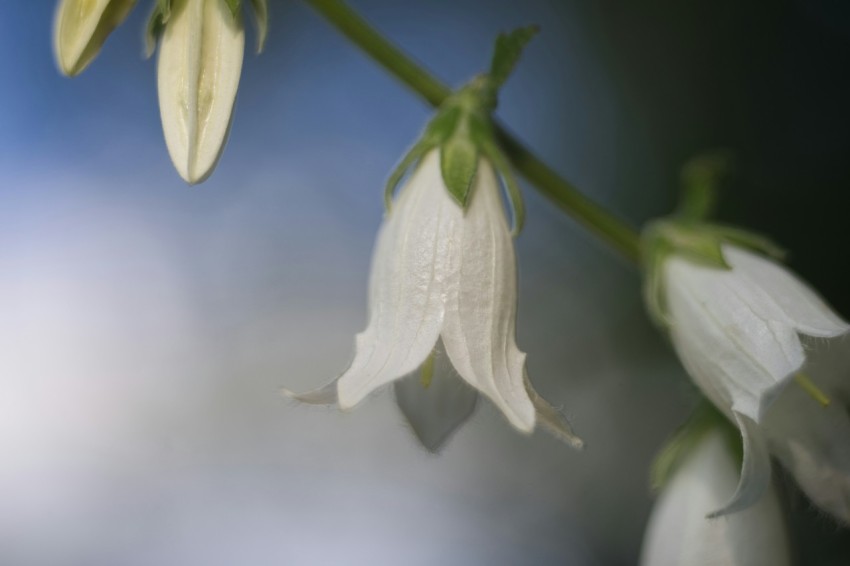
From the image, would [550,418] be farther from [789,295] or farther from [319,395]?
[789,295]

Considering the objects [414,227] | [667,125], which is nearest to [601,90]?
[667,125]

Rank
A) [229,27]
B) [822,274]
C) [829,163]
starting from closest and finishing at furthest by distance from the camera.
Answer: [229,27]
[822,274]
[829,163]

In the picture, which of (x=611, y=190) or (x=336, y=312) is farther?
(x=336, y=312)

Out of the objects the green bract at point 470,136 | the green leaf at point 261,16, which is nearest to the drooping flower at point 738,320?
the green bract at point 470,136

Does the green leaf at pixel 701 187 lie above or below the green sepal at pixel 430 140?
below

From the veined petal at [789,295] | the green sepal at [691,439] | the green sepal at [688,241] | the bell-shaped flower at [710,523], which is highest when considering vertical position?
the green sepal at [688,241]

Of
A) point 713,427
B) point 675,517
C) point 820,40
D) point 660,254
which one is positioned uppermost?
point 820,40

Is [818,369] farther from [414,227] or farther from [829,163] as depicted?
[829,163]

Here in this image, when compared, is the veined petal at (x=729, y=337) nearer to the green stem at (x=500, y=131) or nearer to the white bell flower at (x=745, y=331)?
the white bell flower at (x=745, y=331)
